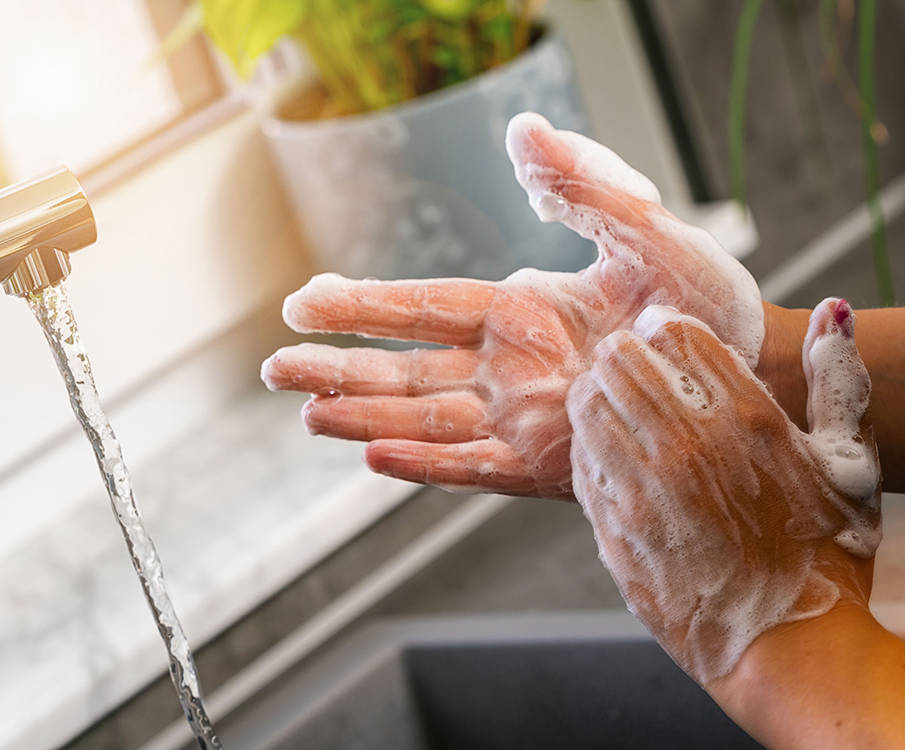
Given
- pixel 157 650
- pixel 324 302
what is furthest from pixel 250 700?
pixel 324 302

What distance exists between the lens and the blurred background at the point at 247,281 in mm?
814

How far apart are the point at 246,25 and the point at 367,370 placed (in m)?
0.38

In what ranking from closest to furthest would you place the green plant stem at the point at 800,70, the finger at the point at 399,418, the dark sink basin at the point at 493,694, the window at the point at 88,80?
the finger at the point at 399,418 → the dark sink basin at the point at 493,694 → the window at the point at 88,80 → the green plant stem at the point at 800,70

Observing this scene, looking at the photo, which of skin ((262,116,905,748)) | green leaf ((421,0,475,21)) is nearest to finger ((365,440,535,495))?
skin ((262,116,905,748))

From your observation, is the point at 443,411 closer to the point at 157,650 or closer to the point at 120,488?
the point at 120,488

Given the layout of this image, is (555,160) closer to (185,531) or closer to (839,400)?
(839,400)

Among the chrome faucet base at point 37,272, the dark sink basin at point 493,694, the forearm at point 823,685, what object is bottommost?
the dark sink basin at point 493,694

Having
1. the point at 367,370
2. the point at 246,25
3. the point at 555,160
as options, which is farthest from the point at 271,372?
the point at 246,25

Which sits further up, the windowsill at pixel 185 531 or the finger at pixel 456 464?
the finger at pixel 456 464

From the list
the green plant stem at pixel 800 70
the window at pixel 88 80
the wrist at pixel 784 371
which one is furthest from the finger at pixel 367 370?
the green plant stem at pixel 800 70

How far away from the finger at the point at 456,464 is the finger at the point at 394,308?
0.06 meters

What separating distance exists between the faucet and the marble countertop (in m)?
0.37

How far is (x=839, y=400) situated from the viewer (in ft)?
1.57

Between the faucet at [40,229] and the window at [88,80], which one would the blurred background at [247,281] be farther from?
the faucet at [40,229]
